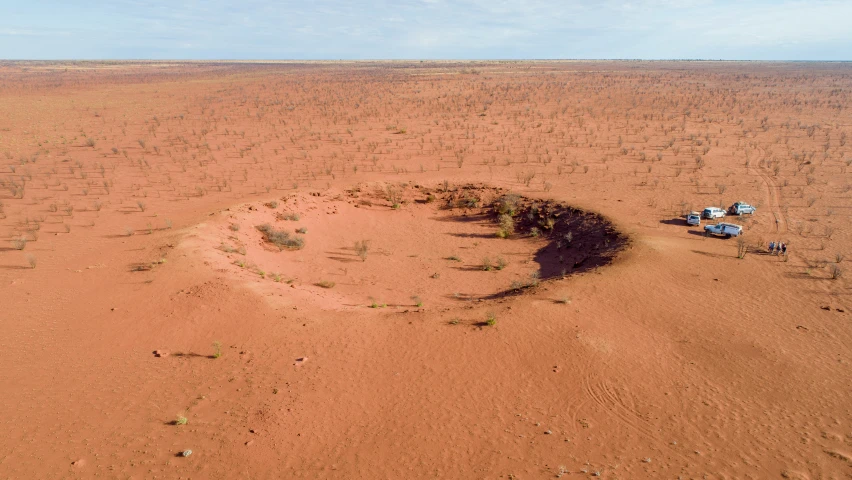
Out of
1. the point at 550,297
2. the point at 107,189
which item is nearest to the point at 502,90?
the point at 107,189

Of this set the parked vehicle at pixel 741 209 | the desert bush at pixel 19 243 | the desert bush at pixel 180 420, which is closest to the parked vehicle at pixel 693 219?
the parked vehicle at pixel 741 209

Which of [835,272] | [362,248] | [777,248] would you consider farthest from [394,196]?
[835,272]

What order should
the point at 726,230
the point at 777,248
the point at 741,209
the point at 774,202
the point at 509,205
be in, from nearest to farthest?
the point at 777,248
the point at 726,230
the point at 741,209
the point at 774,202
the point at 509,205

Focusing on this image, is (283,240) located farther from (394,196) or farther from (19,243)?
(19,243)

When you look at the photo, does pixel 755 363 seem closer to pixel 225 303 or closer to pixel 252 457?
pixel 252 457

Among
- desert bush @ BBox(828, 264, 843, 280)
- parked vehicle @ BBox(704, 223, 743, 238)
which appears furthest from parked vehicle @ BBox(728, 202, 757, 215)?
desert bush @ BBox(828, 264, 843, 280)

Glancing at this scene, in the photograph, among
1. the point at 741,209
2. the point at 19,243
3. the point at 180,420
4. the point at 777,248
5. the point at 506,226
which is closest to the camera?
the point at 180,420

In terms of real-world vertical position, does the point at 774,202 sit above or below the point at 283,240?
above
